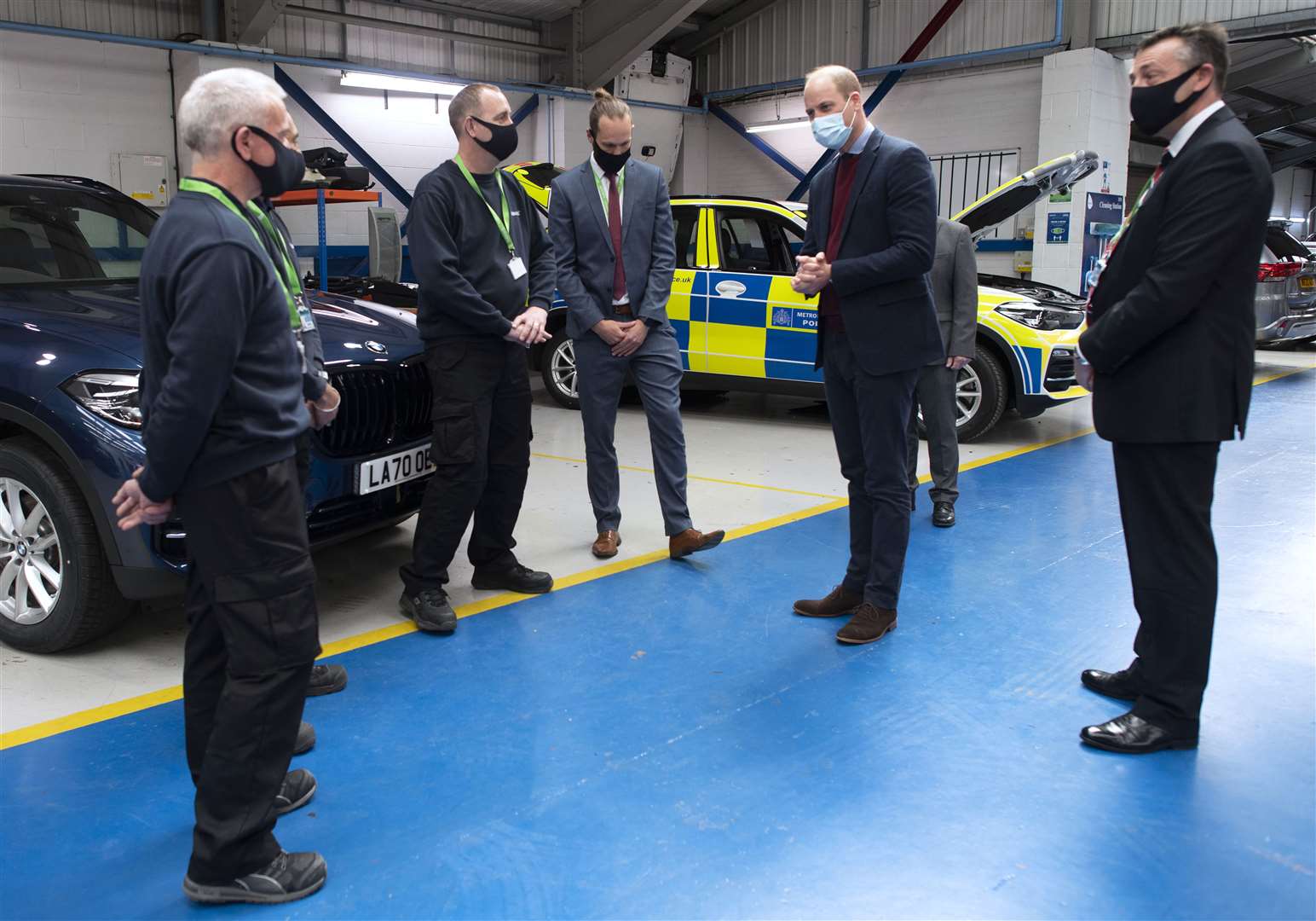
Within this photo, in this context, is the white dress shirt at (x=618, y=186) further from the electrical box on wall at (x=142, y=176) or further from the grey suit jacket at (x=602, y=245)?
the electrical box on wall at (x=142, y=176)

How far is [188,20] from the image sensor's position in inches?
413

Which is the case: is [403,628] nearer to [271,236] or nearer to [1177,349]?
[271,236]

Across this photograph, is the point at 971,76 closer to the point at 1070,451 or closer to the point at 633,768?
the point at 1070,451

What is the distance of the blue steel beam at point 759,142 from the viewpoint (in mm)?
14766

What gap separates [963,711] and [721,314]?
4.74m

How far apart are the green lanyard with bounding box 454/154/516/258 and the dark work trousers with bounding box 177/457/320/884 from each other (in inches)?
71.5

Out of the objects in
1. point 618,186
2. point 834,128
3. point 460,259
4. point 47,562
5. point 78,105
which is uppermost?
point 78,105

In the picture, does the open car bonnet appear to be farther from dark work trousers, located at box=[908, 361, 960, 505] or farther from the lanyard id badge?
the lanyard id badge

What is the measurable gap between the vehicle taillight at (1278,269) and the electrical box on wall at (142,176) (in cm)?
1087

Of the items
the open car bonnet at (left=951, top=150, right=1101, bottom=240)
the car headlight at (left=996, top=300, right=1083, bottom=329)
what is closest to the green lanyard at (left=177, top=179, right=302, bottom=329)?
the open car bonnet at (left=951, top=150, right=1101, bottom=240)

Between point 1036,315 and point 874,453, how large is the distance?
3824 millimetres

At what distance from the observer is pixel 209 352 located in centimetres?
182

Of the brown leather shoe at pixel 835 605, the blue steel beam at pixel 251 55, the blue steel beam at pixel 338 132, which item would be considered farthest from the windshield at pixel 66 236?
the blue steel beam at pixel 338 132

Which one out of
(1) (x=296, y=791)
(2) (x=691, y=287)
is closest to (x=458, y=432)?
(1) (x=296, y=791)
